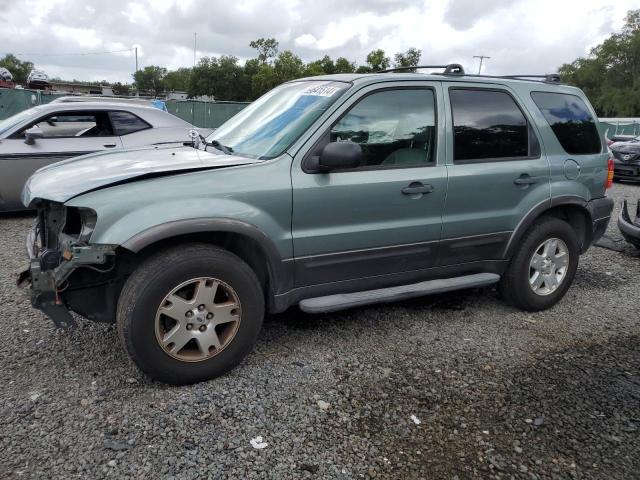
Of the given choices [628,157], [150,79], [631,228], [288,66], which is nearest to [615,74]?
[288,66]

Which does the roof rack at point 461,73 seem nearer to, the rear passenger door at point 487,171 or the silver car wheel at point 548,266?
the rear passenger door at point 487,171

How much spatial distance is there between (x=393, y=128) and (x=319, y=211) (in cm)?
86

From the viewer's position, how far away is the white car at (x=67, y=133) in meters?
6.83

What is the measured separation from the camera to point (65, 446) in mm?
2566

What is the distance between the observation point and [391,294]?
3639mm

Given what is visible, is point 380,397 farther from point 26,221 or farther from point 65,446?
point 26,221

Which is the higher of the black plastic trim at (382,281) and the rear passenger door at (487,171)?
the rear passenger door at (487,171)

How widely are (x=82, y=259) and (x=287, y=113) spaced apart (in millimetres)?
1670

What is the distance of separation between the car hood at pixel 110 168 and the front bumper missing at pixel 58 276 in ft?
1.11

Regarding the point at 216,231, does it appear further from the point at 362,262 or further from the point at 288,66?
the point at 288,66

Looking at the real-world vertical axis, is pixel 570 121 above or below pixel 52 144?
above

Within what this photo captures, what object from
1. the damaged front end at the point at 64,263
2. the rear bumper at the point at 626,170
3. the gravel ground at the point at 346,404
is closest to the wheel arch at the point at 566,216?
the gravel ground at the point at 346,404

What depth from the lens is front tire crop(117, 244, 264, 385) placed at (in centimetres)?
286

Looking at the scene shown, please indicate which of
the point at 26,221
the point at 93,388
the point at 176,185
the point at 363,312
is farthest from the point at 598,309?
the point at 26,221
